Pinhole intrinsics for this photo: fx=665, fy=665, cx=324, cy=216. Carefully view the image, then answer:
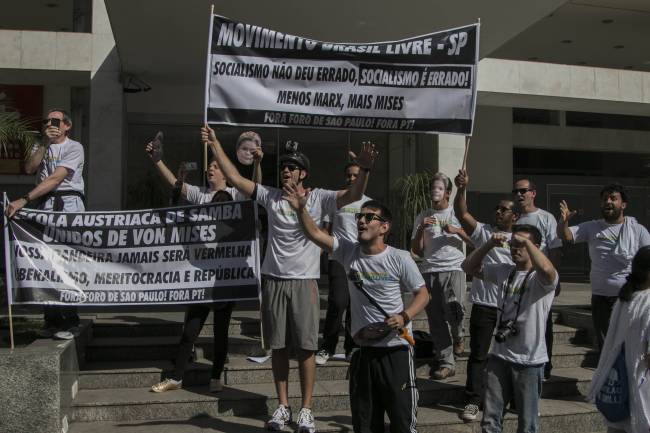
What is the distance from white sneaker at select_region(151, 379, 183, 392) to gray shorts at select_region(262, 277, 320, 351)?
112 cm

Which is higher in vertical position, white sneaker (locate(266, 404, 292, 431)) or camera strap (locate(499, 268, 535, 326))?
camera strap (locate(499, 268, 535, 326))

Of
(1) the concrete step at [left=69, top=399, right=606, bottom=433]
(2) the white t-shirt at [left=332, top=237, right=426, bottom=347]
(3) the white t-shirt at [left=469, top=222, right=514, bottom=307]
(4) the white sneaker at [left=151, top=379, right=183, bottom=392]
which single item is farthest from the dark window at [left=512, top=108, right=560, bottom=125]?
(2) the white t-shirt at [left=332, top=237, right=426, bottom=347]

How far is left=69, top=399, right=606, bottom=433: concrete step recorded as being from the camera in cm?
545

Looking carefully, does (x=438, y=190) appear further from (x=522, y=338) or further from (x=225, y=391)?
(x=225, y=391)

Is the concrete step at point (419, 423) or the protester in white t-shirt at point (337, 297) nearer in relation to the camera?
the concrete step at point (419, 423)

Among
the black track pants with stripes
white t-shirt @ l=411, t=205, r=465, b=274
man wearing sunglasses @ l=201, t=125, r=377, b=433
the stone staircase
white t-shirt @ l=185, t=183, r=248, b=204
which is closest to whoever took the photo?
the black track pants with stripes

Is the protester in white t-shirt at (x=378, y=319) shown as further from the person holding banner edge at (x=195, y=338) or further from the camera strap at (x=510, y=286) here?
the person holding banner edge at (x=195, y=338)

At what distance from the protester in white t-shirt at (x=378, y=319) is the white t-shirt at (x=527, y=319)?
69cm

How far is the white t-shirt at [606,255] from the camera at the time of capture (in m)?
6.21

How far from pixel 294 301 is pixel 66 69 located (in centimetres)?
821

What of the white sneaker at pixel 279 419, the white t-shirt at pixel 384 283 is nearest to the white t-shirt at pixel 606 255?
the white t-shirt at pixel 384 283

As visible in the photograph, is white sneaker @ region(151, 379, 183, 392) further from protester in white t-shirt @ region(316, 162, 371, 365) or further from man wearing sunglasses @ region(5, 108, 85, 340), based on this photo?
protester in white t-shirt @ region(316, 162, 371, 365)

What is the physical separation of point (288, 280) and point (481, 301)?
6.05 feet

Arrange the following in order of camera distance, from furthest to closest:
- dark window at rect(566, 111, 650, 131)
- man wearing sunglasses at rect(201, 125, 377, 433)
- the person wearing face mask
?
1. dark window at rect(566, 111, 650, 131)
2. the person wearing face mask
3. man wearing sunglasses at rect(201, 125, 377, 433)
